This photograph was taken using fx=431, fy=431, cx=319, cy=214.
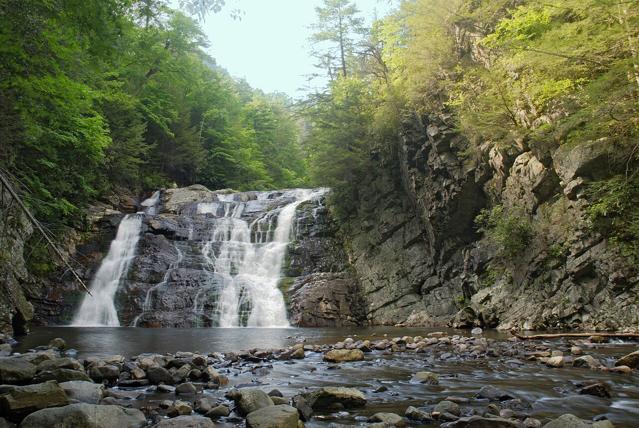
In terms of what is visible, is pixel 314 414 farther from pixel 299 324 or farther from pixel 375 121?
pixel 375 121

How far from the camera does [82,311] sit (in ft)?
53.2

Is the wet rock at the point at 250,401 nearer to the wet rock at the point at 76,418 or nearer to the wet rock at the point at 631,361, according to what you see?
the wet rock at the point at 76,418

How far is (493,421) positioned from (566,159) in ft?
34.4

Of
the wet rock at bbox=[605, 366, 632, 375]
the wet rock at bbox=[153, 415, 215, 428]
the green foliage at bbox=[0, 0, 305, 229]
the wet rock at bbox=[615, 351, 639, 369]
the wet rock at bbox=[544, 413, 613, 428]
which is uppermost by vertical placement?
the green foliage at bbox=[0, 0, 305, 229]

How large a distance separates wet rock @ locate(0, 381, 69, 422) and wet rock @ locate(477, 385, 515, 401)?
12.9ft

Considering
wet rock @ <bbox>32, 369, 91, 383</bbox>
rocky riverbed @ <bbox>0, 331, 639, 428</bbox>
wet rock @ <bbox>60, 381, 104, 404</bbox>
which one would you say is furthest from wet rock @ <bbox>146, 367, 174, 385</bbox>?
wet rock @ <bbox>60, 381, 104, 404</bbox>

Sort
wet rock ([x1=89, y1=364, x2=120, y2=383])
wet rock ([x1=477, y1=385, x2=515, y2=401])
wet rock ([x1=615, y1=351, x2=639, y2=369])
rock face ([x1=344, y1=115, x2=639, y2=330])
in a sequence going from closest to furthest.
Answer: wet rock ([x1=477, y1=385, x2=515, y2=401]) → wet rock ([x1=89, y1=364, x2=120, y2=383]) → wet rock ([x1=615, y1=351, x2=639, y2=369]) → rock face ([x1=344, y1=115, x2=639, y2=330])

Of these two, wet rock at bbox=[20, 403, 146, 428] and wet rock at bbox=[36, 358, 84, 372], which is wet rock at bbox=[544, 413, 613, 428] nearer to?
wet rock at bbox=[20, 403, 146, 428]

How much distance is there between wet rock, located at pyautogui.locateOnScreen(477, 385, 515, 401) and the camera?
429 cm

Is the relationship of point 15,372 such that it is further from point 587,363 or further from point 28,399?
Result: point 587,363

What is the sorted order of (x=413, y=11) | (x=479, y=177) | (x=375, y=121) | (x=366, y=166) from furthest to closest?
(x=366, y=166) < (x=375, y=121) < (x=413, y=11) < (x=479, y=177)

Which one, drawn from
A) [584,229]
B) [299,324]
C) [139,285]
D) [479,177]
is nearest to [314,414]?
[584,229]

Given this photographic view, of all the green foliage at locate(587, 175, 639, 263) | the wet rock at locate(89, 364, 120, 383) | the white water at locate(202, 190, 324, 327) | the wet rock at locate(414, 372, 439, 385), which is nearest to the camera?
the wet rock at locate(414, 372, 439, 385)

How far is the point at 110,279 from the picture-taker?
17688 mm
